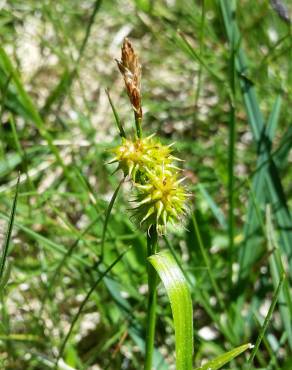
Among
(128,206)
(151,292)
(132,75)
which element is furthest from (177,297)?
(128,206)

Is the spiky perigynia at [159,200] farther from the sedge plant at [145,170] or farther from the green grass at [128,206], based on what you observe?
the green grass at [128,206]

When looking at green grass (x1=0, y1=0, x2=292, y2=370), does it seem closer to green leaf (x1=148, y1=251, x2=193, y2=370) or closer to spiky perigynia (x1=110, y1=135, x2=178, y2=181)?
green leaf (x1=148, y1=251, x2=193, y2=370)

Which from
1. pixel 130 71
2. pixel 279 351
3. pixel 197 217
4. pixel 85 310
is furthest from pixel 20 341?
pixel 130 71

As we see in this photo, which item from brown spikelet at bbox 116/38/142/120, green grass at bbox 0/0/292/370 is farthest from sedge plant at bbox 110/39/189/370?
green grass at bbox 0/0/292/370

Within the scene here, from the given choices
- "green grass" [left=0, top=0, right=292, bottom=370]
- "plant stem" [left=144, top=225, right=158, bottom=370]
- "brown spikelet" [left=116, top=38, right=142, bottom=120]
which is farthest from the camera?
"green grass" [left=0, top=0, right=292, bottom=370]

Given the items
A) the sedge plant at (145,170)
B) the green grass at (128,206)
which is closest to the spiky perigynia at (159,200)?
the sedge plant at (145,170)

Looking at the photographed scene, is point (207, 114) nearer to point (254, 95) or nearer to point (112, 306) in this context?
point (254, 95)

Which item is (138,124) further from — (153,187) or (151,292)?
(151,292)
